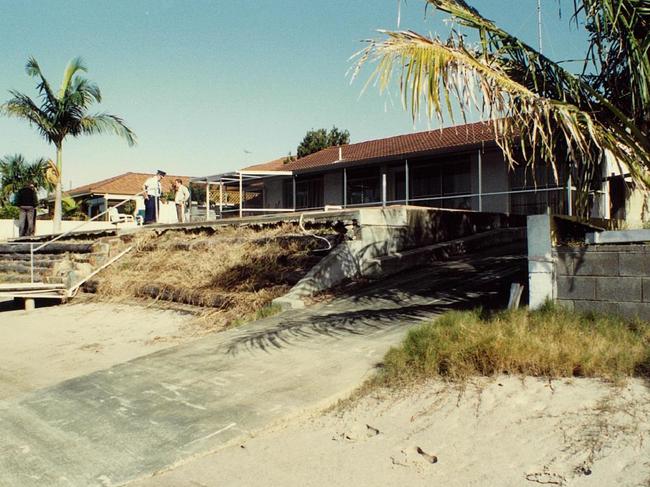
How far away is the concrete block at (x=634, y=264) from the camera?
16.4 feet

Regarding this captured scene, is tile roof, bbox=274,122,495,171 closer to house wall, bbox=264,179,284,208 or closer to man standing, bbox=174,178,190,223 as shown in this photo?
house wall, bbox=264,179,284,208

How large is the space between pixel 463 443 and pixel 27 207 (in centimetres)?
1906

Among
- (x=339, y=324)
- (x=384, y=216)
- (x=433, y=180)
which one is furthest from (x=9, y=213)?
(x=339, y=324)

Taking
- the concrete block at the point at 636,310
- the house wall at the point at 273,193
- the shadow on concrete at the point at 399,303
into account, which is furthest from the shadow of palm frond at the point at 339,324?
the house wall at the point at 273,193

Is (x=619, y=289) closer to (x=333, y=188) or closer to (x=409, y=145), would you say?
(x=409, y=145)

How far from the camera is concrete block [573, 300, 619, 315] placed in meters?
5.16

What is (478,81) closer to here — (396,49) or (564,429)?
(396,49)

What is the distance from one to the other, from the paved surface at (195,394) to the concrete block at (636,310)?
1588mm

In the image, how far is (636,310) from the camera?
5035 millimetres

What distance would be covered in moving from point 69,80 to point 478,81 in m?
19.7

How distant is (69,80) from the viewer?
2117cm

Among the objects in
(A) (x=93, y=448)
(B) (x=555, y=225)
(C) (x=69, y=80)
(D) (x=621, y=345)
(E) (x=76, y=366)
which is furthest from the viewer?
(C) (x=69, y=80)

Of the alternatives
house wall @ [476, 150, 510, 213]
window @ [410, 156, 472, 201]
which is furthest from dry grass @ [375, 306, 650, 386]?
window @ [410, 156, 472, 201]

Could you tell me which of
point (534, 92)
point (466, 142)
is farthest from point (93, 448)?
point (466, 142)
